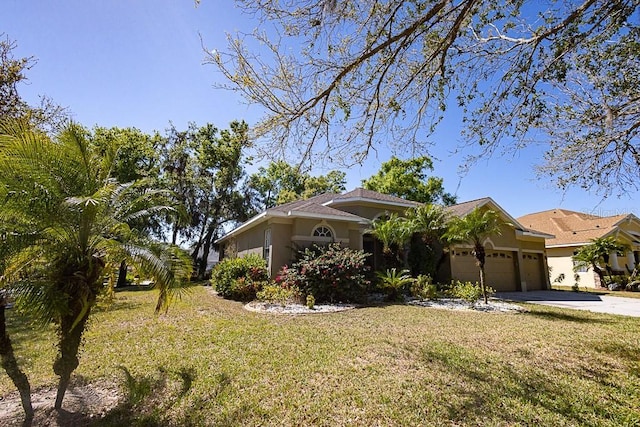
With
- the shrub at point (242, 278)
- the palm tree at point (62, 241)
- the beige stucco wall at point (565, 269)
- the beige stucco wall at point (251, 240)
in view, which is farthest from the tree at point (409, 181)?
the palm tree at point (62, 241)

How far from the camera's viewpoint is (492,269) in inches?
698

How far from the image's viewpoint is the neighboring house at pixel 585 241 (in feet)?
69.6

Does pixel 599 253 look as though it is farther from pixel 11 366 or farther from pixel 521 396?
pixel 11 366

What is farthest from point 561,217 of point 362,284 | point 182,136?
point 182,136

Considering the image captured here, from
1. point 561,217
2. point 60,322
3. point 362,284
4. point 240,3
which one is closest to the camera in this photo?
point 60,322

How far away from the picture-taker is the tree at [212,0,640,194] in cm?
541

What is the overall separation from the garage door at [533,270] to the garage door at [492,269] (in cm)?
118

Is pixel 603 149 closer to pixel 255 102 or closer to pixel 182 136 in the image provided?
pixel 255 102

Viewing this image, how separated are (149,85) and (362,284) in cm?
955

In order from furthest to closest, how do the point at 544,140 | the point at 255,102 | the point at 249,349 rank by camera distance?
the point at 544,140 → the point at 249,349 → the point at 255,102

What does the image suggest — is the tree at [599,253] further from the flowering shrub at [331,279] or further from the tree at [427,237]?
the flowering shrub at [331,279]

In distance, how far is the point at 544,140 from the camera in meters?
6.96

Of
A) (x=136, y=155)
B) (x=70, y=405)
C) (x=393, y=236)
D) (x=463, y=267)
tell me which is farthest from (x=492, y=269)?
(x=136, y=155)

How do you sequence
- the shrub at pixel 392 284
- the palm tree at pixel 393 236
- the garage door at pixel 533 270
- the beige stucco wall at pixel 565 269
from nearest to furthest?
1. the shrub at pixel 392 284
2. the palm tree at pixel 393 236
3. the garage door at pixel 533 270
4. the beige stucco wall at pixel 565 269
